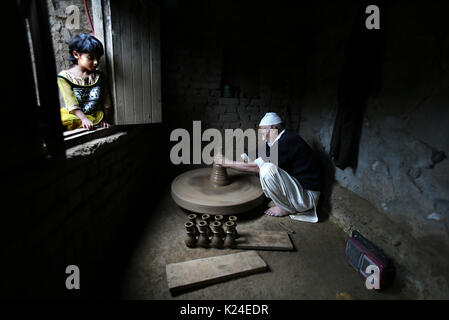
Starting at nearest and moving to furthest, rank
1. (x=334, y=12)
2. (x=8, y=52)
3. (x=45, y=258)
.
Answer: (x=8, y=52), (x=45, y=258), (x=334, y=12)

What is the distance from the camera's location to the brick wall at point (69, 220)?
46.2 inches

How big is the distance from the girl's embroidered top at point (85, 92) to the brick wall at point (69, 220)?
42 centimetres

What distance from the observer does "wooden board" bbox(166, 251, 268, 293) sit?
195 centimetres

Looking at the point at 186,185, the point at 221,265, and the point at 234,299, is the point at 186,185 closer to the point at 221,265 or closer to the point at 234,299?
the point at 221,265

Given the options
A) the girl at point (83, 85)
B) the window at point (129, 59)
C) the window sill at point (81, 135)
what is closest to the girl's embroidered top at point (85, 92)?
the girl at point (83, 85)

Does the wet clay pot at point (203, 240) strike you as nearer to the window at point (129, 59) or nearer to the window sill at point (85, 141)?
the window sill at point (85, 141)

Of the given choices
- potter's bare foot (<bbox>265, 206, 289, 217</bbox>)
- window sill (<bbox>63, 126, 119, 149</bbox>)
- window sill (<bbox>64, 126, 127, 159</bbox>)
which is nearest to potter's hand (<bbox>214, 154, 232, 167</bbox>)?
potter's bare foot (<bbox>265, 206, 289, 217</bbox>)

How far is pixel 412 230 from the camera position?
85.0 inches

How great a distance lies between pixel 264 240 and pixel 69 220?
1.81 meters

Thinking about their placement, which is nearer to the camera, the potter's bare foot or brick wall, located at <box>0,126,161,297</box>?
brick wall, located at <box>0,126,161,297</box>

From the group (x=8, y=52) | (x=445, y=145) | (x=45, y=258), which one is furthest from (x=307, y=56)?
(x=45, y=258)

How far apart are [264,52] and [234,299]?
396cm

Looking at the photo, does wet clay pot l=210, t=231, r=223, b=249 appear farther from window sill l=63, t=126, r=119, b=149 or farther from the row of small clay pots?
window sill l=63, t=126, r=119, b=149

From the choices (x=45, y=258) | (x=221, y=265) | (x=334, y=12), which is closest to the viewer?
(x=45, y=258)
